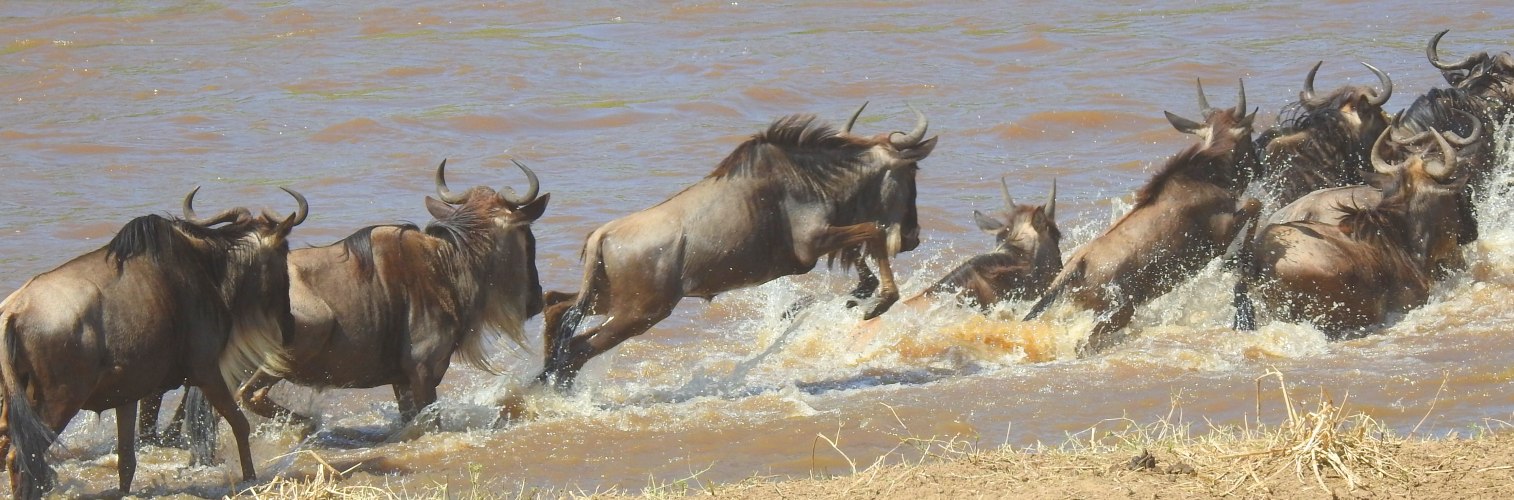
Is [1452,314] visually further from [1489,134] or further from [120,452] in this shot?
[120,452]

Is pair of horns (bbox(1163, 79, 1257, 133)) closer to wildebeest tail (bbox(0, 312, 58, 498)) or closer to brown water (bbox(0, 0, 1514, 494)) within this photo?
brown water (bbox(0, 0, 1514, 494))

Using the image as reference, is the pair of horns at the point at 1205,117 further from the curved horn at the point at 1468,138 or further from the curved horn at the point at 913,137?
the curved horn at the point at 913,137

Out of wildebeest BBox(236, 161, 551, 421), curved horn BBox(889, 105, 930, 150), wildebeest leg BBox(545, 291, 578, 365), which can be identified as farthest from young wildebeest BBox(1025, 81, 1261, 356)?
wildebeest BBox(236, 161, 551, 421)

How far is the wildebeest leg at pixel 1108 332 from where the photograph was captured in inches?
380

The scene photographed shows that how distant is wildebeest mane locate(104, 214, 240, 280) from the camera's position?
264 inches

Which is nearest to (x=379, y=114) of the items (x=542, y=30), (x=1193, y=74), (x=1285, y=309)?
(x=542, y=30)

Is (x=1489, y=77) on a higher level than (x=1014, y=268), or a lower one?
higher

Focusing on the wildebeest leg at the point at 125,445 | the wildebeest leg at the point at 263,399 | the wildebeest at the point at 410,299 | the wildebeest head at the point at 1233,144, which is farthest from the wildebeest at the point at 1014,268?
the wildebeest leg at the point at 125,445

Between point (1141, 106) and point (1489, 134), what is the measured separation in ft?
21.0

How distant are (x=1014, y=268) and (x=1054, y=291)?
10.5 inches

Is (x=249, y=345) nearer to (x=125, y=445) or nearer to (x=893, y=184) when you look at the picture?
(x=125, y=445)

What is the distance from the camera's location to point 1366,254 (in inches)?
395

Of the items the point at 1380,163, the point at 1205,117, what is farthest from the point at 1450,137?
the point at 1205,117

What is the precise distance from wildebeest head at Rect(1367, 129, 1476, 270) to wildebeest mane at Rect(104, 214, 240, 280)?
6650mm
